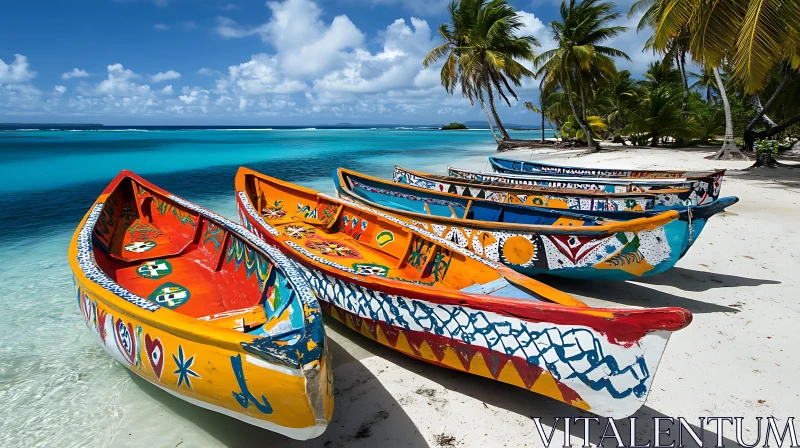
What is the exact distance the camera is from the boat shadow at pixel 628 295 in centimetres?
460

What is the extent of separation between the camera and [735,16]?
9.34 m

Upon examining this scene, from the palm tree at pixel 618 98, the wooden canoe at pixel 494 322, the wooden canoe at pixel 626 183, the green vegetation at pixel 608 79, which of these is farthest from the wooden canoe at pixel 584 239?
the palm tree at pixel 618 98

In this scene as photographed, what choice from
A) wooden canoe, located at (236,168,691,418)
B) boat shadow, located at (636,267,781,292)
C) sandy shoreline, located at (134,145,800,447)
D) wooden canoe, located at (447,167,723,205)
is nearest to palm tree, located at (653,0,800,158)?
wooden canoe, located at (447,167,723,205)

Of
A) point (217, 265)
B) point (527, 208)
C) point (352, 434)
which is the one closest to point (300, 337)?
point (352, 434)

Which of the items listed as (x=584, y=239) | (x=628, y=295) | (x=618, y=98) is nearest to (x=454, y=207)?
(x=584, y=239)

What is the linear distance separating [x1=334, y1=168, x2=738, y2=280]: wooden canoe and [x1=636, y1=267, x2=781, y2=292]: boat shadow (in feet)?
3.09

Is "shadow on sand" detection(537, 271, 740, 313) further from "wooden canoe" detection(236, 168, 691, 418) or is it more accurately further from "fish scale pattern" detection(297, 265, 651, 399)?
"fish scale pattern" detection(297, 265, 651, 399)

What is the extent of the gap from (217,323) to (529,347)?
2.22 m

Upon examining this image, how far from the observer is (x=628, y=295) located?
16.5ft

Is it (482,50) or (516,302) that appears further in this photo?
(482,50)

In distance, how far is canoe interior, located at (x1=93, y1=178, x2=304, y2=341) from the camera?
10.3 feet

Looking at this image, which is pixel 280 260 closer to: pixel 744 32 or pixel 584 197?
pixel 584 197

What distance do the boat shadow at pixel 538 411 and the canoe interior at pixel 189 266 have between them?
4.33ft

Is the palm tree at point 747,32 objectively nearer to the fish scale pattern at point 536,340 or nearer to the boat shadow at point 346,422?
the fish scale pattern at point 536,340
